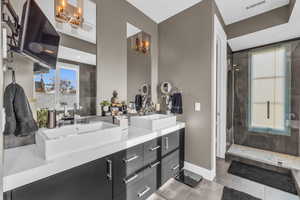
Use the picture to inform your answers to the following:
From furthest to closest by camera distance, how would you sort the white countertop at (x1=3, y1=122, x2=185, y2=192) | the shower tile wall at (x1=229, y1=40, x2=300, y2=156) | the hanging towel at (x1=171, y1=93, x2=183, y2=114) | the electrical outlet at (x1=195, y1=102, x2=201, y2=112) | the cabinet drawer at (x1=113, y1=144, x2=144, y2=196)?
the shower tile wall at (x1=229, y1=40, x2=300, y2=156), the hanging towel at (x1=171, y1=93, x2=183, y2=114), the electrical outlet at (x1=195, y1=102, x2=201, y2=112), the cabinet drawer at (x1=113, y1=144, x2=144, y2=196), the white countertop at (x1=3, y1=122, x2=185, y2=192)

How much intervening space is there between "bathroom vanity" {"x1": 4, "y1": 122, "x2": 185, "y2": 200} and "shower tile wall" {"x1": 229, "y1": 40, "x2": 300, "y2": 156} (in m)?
2.38

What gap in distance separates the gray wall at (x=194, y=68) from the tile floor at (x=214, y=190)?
28 cm

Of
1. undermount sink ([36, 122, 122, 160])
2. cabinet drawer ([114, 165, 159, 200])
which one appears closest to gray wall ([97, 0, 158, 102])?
undermount sink ([36, 122, 122, 160])

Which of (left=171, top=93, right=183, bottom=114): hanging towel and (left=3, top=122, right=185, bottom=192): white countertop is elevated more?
(left=171, top=93, right=183, bottom=114): hanging towel

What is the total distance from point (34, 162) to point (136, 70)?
170 centimetres

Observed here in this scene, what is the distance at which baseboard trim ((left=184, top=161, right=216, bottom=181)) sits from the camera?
204 centimetres

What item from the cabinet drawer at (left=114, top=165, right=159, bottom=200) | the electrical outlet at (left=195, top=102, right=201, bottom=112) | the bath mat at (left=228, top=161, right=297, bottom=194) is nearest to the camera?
the cabinet drawer at (left=114, top=165, right=159, bottom=200)

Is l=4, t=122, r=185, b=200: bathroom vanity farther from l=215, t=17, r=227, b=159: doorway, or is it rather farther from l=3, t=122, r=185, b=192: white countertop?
l=215, t=17, r=227, b=159: doorway

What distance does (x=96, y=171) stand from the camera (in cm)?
108

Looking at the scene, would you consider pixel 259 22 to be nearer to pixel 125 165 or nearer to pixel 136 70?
pixel 136 70

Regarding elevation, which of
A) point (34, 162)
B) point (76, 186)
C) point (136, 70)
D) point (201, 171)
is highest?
point (136, 70)

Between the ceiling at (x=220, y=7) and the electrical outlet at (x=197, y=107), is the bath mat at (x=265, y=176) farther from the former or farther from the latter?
the ceiling at (x=220, y=7)

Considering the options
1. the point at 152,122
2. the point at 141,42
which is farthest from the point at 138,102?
the point at 141,42

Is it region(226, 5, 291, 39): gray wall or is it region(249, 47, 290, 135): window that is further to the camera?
region(249, 47, 290, 135): window
